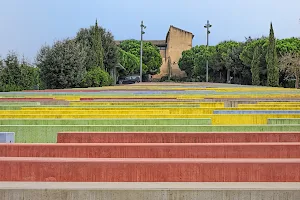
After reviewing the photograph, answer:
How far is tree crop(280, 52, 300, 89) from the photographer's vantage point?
3819 cm

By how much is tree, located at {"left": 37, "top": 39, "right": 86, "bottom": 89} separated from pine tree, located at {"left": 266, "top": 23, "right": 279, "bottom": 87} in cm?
1980

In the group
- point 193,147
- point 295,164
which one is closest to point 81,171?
point 193,147

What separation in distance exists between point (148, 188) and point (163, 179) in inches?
23.4

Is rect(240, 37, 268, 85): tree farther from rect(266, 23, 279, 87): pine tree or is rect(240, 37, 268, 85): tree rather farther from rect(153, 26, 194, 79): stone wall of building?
rect(153, 26, 194, 79): stone wall of building

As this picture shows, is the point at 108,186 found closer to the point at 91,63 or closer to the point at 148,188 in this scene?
the point at 148,188

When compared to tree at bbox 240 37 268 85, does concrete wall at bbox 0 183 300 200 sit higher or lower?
lower

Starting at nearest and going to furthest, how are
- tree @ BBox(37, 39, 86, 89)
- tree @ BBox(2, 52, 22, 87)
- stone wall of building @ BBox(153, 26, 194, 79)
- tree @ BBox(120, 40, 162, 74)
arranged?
tree @ BBox(2, 52, 22, 87) → tree @ BBox(37, 39, 86, 89) → tree @ BBox(120, 40, 162, 74) → stone wall of building @ BBox(153, 26, 194, 79)

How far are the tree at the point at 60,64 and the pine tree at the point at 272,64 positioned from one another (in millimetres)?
19797

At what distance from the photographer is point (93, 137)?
5570 mm

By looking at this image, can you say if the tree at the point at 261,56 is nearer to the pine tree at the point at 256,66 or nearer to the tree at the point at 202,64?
the pine tree at the point at 256,66

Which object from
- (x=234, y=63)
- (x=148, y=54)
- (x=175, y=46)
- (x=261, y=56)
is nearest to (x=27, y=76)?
(x=261, y=56)

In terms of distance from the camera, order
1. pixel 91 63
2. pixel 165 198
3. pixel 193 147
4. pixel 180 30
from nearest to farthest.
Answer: pixel 165 198, pixel 193 147, pixel 91 63, pixel 180 30

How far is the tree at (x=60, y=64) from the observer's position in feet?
91.7

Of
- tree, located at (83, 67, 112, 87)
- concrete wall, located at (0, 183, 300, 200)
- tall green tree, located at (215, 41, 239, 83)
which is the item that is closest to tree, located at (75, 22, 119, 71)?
tree, located at (83, 67, 112, 87)
